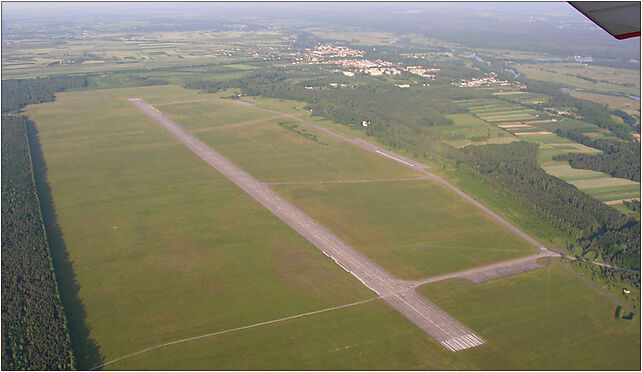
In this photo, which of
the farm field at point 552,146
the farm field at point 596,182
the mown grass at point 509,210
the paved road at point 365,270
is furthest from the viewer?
the farm field at point 552,146

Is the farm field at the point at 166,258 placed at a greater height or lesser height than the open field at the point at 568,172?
lesser

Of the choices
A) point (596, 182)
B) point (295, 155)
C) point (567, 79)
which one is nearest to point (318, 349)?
point (295, 155)

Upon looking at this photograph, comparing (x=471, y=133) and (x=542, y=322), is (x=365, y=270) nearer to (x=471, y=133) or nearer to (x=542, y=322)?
(x=542, y=322)

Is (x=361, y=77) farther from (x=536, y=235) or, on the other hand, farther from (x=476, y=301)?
(x=476, y=301)

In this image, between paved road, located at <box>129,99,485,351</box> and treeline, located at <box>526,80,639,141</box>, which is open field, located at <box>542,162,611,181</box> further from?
paved road, located at <box>129,99,485,351</box>

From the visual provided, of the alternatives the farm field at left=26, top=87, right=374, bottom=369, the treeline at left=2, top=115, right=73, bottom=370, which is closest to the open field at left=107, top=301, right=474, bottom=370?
the farm field at left=26, top=87, right=374, bottom=369

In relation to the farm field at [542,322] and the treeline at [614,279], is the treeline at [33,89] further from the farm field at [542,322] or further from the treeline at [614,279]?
the treeline at [614,279]

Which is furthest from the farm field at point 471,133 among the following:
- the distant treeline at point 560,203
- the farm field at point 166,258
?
the farm field at point 166,258

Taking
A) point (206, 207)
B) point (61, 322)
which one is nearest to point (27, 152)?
point (206, 207)
